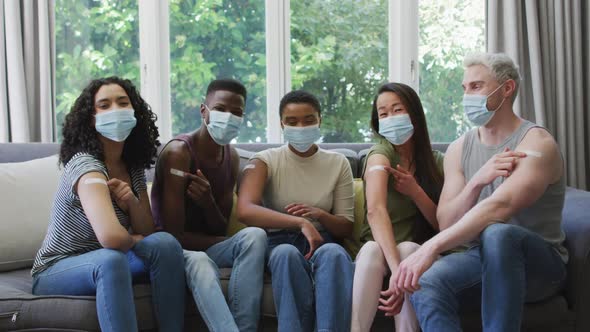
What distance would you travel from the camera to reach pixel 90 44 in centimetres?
335

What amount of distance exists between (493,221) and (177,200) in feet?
3.47

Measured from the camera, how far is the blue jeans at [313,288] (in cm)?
191

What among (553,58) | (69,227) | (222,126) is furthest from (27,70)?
(553,58)

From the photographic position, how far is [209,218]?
2318mm

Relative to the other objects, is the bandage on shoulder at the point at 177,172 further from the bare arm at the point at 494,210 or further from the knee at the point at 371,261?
the bare arm at the point at 494,210

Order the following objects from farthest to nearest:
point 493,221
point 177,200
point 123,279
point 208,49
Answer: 1. point 208,49
2. point 177,200
3. point 493,221
4. point 123,279

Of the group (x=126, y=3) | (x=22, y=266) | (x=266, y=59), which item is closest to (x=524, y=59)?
(x=266, y=59)

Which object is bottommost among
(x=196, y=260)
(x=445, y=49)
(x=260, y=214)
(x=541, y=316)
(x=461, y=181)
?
(x=541, y=316)

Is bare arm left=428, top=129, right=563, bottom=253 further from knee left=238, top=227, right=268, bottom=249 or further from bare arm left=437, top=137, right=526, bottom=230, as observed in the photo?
knee left=238, top=227, right=268, bottom=249

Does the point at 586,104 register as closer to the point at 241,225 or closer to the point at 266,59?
the point at 266,59

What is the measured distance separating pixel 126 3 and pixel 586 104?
2.54 metres

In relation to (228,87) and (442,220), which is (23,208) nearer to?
(228,87)

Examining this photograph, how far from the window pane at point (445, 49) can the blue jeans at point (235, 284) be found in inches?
73.8

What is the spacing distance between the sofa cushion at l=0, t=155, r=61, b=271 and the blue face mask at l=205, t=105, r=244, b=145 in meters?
0.66
